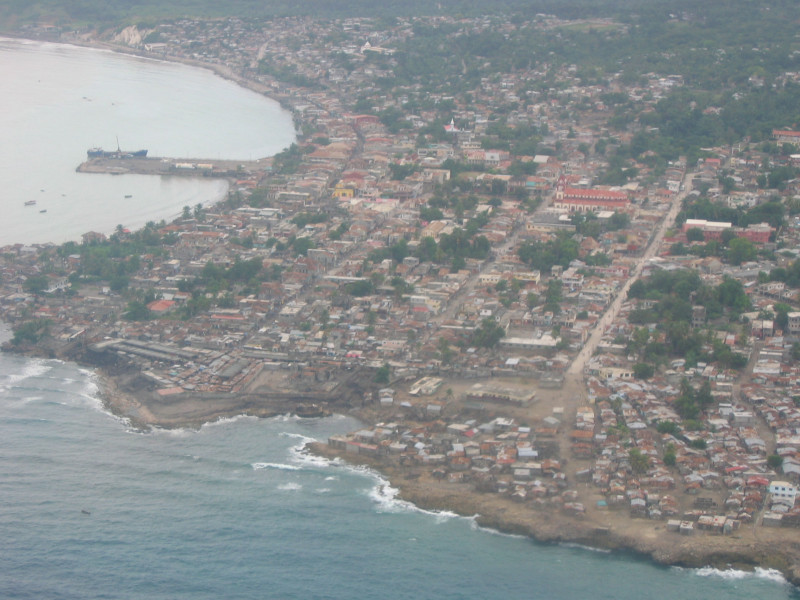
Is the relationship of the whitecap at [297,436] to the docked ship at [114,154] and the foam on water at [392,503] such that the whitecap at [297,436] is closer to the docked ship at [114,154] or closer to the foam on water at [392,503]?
the foam on water at [392,503]

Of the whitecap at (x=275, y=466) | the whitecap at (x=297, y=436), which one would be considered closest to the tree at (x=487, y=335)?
the whitecap at (x=297, y=436)

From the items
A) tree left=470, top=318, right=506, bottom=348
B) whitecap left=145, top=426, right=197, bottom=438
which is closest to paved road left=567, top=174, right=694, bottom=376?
tree left=470, top=318, right=506, bottom=348

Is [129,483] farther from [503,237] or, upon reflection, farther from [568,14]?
[568,14]

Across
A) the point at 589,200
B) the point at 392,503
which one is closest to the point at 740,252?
the point at 589,200

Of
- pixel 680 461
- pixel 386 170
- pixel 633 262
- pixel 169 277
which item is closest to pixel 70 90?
pixel 386 170

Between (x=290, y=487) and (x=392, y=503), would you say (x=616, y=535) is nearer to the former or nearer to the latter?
(x=392, y=503)

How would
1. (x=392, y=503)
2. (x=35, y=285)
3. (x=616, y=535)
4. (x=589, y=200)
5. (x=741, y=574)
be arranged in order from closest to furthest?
(x=741, y=574)
(x=616, y=535)
(x=392, y=503)
(x=35, y=285)
(x=589, y=200)

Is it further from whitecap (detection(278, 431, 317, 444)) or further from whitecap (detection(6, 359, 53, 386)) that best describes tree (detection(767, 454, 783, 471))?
whitecap (detection(6, 359, 53, 386))
